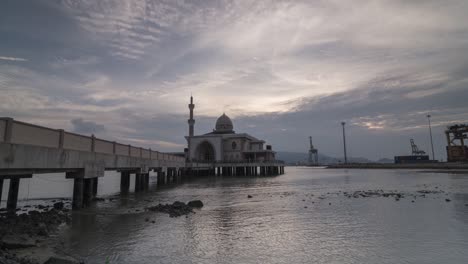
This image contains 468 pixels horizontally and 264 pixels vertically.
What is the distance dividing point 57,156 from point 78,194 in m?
4.12

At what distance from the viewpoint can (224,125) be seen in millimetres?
86312

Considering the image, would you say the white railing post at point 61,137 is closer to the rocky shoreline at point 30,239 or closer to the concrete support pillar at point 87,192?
the rocky shoreline at point 30,239

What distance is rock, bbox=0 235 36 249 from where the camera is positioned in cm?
878

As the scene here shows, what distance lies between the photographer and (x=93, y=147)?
18469mm

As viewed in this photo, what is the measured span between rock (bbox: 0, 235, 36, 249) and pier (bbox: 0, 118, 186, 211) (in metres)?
3.17

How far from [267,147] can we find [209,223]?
65877 mm

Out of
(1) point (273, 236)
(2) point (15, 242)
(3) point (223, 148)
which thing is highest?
(3) point (223, 148)

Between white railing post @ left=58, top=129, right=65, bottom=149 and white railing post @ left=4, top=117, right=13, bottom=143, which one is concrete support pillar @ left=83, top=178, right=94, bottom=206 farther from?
white railing post @ left=4, top=117, right=13, bottom=143

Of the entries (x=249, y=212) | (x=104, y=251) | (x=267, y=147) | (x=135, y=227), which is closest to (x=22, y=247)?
(x=104, y=251)

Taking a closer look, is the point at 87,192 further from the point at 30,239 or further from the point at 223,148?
the point at 223,148

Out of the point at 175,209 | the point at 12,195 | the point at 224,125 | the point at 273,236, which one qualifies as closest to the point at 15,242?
the point at 273,236

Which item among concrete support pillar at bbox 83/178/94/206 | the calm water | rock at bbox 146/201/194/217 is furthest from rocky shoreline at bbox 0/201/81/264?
rock at bbox 146/201/194/217

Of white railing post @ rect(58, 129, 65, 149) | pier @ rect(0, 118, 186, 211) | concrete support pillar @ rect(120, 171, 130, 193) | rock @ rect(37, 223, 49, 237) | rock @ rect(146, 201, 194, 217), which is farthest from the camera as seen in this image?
concrete support pillar @ rect(120, 171, 130, 193)

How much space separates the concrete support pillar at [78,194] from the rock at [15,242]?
8.15 meters
